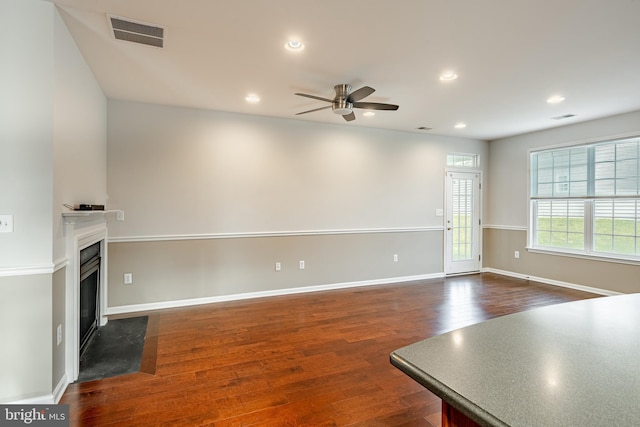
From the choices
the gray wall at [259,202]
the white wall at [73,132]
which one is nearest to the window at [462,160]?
the gray wall at [259,202]

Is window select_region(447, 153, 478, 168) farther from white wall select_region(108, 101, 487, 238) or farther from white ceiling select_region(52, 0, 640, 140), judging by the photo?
white ceiling select_region(52, 0, 640, 140)

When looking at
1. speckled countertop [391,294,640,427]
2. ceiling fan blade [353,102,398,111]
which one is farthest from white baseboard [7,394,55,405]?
ceiling fan blade [353,102,398,111]

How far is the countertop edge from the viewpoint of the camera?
2.32 ft

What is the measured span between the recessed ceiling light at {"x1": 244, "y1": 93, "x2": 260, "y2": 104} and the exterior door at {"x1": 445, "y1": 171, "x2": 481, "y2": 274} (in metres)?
3.97

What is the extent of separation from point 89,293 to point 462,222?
6147 millimetres

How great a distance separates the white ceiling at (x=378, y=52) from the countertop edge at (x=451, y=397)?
225cm

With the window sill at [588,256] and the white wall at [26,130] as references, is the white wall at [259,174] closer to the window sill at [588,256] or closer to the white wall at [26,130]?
the window sill at [588,256]

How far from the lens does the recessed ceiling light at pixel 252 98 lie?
156 inches

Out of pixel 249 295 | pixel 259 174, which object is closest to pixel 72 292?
pixel 249 295

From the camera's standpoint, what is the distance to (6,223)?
6.85ft

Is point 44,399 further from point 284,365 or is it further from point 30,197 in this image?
point 284,365

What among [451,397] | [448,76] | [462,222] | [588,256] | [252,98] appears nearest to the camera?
[451,397]

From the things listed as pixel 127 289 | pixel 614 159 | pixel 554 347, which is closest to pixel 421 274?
pixel 614 159

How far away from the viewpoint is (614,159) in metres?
4.93
